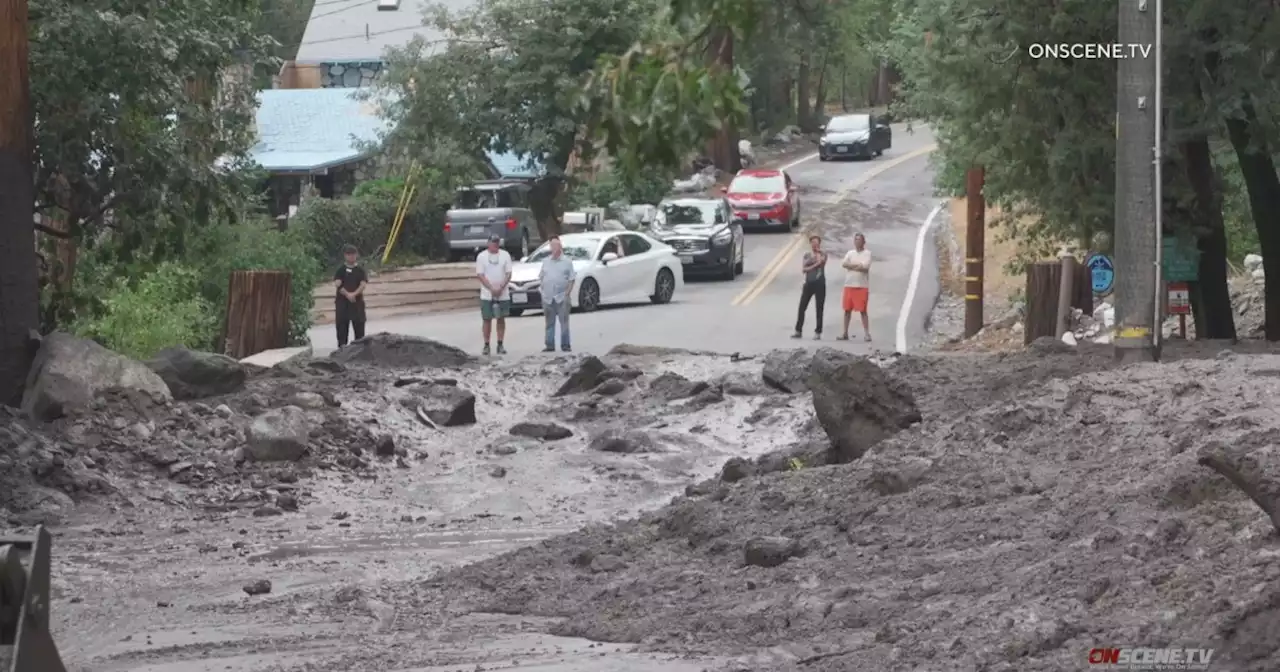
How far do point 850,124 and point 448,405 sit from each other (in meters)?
52.5

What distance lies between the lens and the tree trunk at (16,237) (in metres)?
15.8

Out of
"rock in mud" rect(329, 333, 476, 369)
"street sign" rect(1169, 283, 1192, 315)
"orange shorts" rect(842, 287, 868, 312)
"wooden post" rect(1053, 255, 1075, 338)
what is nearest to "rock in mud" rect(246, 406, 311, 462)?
"rock in mud" rect(329, 333, 476, 369)

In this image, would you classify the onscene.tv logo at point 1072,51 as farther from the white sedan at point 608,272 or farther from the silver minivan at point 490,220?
the silver minivan at point 490,220

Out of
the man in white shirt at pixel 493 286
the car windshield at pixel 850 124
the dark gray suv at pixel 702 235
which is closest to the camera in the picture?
the man in white shirt at pixel 493 286

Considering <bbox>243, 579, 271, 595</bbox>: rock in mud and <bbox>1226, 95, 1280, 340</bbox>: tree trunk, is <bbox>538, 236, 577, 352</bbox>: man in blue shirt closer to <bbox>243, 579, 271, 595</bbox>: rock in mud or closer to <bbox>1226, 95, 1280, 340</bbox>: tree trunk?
<bbox>1226, 95, 1280, 340</bbox>: tree trunk

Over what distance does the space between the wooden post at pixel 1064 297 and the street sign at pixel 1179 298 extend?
1.78m

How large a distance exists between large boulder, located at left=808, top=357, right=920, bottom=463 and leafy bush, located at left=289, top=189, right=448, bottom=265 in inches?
1227

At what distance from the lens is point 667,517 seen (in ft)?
36.1

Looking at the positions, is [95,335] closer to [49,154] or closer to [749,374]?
[49,154]

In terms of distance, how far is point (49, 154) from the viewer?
680 inches

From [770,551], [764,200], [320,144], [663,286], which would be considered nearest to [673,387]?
[770,551]

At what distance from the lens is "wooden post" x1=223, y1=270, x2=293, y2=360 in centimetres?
2378

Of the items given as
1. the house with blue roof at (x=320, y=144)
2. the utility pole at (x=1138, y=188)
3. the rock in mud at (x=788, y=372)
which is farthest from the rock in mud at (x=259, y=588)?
the house with blue roof at (x=320, y=144)

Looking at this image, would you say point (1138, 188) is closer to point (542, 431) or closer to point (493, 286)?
point (542, 431)
